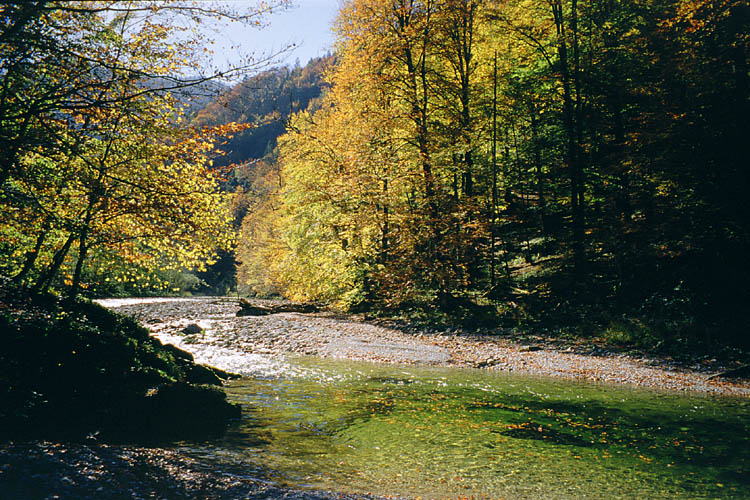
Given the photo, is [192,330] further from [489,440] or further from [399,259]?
[489,440]

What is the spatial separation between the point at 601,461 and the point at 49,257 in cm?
1338

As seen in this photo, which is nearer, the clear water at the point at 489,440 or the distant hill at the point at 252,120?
the clear water at the point at 489,440

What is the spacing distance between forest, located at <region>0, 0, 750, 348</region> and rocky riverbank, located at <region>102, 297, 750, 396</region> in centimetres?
172

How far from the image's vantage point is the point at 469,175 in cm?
2339

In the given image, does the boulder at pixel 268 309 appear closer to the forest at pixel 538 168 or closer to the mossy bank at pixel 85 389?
the forest at pixel 538 168

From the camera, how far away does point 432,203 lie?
22.8 meters

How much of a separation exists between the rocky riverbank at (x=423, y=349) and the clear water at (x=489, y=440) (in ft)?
4.44

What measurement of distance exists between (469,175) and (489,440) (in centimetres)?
1733

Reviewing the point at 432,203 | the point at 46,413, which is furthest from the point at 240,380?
the point at 432,203

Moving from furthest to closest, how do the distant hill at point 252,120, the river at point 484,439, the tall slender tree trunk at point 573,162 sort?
the tall slender tree trunk at point 573,162, the distant hill at point 252,120, the river at point 484,439

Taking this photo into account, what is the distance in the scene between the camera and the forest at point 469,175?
1012 cm

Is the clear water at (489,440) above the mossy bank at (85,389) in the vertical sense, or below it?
below

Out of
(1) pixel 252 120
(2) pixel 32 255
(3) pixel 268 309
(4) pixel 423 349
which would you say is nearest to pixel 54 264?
(2) pixel 32 255

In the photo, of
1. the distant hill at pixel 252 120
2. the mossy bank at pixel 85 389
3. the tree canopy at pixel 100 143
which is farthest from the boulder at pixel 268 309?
the mossy bank at pixel 85 389
